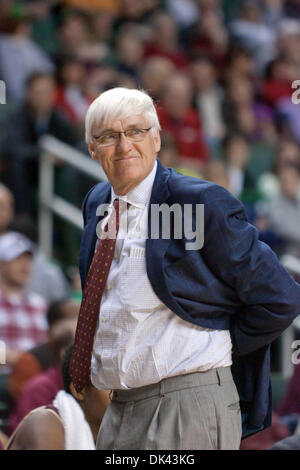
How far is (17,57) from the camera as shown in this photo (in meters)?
7.18

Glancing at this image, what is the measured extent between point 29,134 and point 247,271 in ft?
13.3

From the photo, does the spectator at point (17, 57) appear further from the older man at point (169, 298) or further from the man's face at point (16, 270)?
the older man at point (169, 298)

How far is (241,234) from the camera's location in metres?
2.54

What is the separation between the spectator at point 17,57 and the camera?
707cm

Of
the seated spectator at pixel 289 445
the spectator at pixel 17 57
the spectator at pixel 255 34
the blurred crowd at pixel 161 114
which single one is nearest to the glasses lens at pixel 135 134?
the seated spectator at pixel 289 445

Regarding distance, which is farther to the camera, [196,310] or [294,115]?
[294,115]

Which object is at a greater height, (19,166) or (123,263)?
(123,263)

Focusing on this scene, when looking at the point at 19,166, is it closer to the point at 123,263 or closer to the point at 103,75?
the point at 103,75

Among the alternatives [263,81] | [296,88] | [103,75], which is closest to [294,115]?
[296,88]

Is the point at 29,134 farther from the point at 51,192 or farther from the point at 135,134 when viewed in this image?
the point at 135,134

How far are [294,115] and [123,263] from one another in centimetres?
567

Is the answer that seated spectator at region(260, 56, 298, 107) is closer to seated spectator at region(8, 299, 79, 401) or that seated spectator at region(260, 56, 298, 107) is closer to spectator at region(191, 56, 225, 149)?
spectator at region(191, 56, 225, 149)
